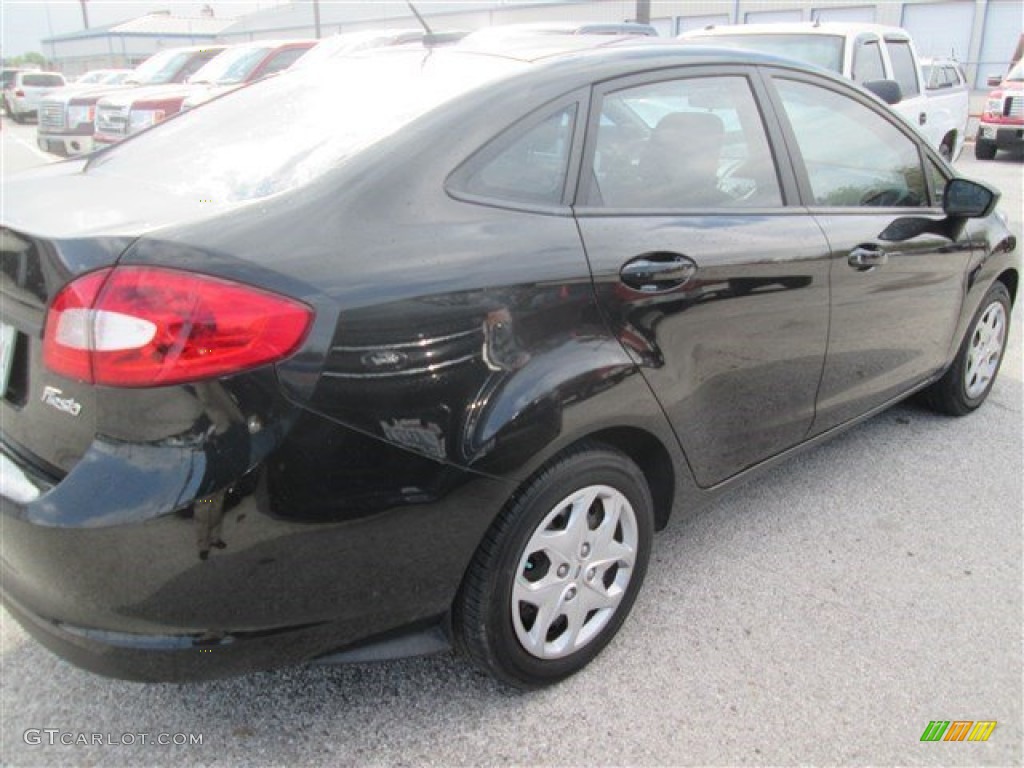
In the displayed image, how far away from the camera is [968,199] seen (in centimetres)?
345

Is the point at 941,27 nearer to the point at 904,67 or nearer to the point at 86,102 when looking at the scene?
the point at 904,67

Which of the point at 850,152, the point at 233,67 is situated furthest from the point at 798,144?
the point at 233,67

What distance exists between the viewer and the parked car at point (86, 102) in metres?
11.0

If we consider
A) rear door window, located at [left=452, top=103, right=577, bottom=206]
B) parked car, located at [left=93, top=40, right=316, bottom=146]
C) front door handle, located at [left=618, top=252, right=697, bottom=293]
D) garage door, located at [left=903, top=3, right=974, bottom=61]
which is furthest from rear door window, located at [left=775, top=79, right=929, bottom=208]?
garage door, located at [left=903, top=3, right=974, bottom=61]

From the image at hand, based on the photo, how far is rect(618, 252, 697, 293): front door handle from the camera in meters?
2.21

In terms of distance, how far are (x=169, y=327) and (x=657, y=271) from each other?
1.24 metres

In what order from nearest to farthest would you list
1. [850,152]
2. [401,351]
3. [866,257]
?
1. [401,351]
2. [866,257]
3. [850,152]

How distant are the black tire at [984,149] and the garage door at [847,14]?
1740 cm

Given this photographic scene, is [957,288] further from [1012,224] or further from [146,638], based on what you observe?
[1012,224]

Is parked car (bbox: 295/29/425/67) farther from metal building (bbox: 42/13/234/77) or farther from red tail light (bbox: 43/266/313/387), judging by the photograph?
metal building (bbox: 42/13/234/77)

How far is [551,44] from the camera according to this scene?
2.61 meters

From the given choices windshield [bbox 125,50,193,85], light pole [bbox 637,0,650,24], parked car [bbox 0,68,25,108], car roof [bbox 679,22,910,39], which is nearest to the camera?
car roof [bbox 679,22,910,39]

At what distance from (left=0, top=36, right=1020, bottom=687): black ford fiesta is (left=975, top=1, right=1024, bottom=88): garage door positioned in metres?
31.4

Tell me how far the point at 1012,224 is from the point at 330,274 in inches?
372
